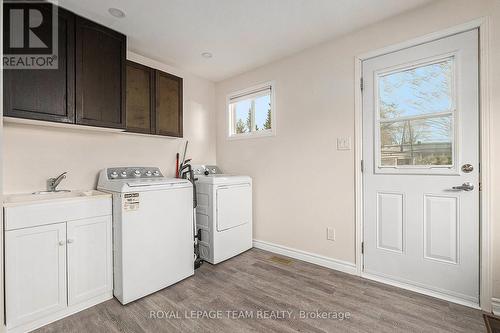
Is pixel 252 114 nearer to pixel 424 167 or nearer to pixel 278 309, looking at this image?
pixel 424 167

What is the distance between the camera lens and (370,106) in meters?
2.25

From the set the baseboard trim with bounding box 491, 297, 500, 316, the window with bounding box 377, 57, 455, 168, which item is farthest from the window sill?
the baseboard trim with bounding box 491, 297, 500, 316

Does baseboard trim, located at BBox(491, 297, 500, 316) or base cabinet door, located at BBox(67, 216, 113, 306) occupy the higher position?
base cabinet door, located at BBox(67, 216, 113, 306)

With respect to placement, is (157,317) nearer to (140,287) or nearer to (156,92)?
(140,287)

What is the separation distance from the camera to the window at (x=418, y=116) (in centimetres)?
189

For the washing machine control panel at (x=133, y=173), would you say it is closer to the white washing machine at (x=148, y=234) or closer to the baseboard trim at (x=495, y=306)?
the white washing machine at (x=148, y=234)

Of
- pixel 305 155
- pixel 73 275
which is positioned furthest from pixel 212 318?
pixel 305 155

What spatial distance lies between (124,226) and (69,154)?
0.98 metres

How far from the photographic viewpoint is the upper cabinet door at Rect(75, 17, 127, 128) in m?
1.98

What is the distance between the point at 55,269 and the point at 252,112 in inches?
105

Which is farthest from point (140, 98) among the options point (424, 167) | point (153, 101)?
point (424, 167)

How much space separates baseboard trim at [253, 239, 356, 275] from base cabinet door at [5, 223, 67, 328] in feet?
6.87

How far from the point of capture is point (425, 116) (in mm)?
1975

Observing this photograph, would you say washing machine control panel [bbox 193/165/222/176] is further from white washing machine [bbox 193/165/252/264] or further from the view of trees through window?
the view of trees through window
